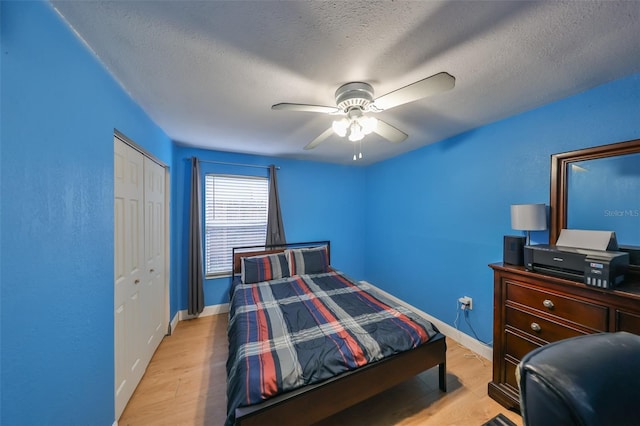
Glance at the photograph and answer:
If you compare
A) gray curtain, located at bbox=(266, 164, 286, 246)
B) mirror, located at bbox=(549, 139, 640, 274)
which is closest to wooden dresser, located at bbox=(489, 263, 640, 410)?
mirror, located at bbox=(549, 139, 640, 274)

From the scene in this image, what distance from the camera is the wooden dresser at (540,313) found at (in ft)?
Answer: 4.00

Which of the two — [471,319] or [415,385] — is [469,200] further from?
[415,385]

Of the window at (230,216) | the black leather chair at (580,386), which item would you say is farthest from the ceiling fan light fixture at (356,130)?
the window at (230,216)

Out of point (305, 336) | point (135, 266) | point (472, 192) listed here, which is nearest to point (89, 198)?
point (135, 266)

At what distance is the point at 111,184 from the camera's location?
1.39 metres

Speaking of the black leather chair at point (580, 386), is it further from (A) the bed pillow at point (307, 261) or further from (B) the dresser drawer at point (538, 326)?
(A) the bed pillow at point (307, 261)

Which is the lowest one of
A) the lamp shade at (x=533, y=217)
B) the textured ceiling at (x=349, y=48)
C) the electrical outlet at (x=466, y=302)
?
the electrical outlet at (x=466, y=302)

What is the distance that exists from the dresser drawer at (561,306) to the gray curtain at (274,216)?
2698mm

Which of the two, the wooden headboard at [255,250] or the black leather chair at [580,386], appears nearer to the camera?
the black leather chair at [580,386]

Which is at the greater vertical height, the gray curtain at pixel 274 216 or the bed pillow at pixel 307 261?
the gray curtain at pixel 274 216

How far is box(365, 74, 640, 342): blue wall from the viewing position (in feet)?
5.22

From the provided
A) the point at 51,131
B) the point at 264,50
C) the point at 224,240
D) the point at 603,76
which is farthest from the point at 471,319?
the point at 51,131

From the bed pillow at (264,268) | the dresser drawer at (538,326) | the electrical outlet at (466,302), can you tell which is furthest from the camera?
the bed pillow at (264,268)

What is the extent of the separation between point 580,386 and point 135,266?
2.54 meters
